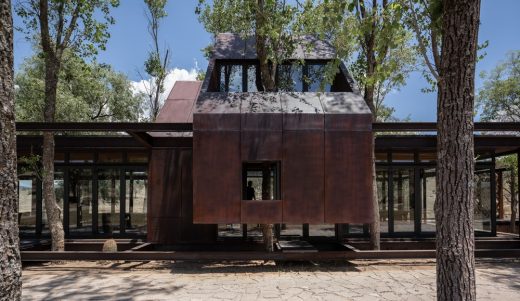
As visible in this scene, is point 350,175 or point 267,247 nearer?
point 350,175

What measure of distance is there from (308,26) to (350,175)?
460 cm

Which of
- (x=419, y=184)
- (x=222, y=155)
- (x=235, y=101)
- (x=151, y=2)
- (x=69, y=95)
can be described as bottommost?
(x=419, y=184)

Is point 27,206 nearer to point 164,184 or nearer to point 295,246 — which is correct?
point 164,184

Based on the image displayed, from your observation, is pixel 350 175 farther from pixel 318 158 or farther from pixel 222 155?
pixel 222 155

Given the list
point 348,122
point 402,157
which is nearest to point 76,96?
point 402,157

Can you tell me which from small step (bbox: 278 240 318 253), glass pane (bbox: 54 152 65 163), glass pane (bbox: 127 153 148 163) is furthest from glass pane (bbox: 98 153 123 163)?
small step (bbox: 278 240 318 253)

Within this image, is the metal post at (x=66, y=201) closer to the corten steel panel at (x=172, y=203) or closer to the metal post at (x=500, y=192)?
the corten steel panel at (x=172, y=203)

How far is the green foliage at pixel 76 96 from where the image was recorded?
62.1ft

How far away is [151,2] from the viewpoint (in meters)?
24.7

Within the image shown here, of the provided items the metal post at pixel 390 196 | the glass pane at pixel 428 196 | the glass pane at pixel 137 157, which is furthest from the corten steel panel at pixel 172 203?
the glass pane at pixel 428 196

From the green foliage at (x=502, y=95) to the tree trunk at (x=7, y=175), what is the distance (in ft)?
76.9

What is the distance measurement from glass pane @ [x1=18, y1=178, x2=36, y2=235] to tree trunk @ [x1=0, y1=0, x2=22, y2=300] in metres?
11.3

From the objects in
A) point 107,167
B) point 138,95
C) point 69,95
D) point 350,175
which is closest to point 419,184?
point 350,175

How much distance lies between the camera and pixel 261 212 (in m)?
9.09
